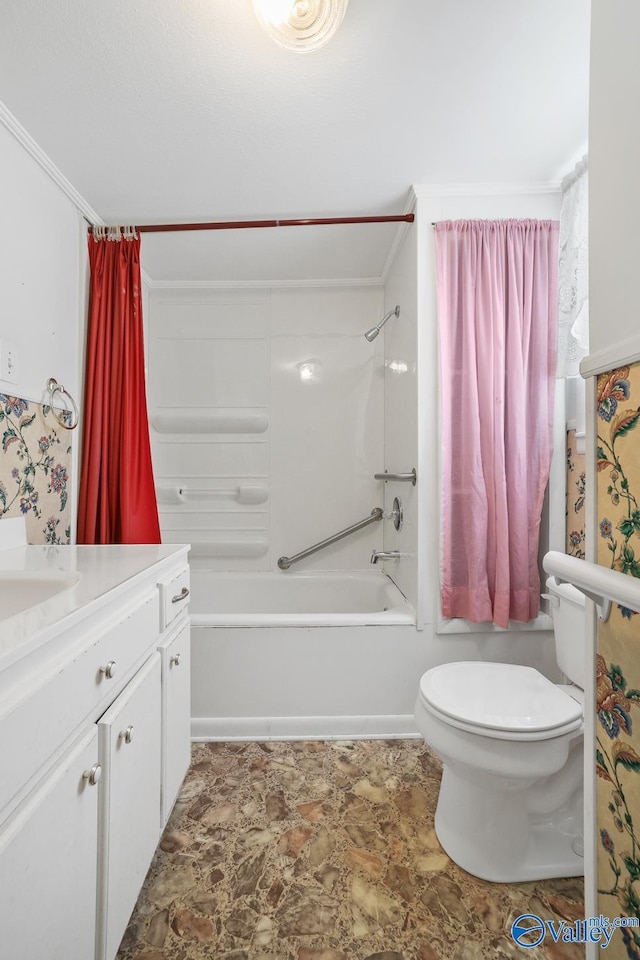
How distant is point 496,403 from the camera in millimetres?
1773

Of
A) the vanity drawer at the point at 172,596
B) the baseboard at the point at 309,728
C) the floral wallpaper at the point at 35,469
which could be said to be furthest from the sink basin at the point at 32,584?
the baseboard at the point at 309,728

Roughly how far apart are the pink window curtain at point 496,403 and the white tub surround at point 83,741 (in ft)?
3.81

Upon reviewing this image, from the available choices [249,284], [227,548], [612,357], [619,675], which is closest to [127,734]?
[619,675]

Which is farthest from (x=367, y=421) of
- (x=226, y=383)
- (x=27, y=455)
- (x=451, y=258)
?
(x=27, y=455)

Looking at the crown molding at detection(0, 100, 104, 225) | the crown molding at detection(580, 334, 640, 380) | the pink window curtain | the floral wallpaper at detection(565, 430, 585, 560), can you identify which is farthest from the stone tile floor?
the crown molding at detection(0, 100, 104, 225)

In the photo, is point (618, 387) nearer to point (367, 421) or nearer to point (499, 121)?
point (499, 121)

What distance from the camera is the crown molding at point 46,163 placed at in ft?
4.77

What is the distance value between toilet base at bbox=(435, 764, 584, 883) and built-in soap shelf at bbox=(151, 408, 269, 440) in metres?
2.06

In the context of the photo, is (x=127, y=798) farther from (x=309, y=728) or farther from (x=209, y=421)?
(x=209, y=421)

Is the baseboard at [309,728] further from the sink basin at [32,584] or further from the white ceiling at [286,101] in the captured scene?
the white ceiling at [286,101]

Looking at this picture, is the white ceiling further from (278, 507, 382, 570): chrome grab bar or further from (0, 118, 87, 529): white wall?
(278, 507, 382, 570): chrome grab bar

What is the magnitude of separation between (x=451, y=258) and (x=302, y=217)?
2.34 ft

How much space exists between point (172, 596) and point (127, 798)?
1.62ft

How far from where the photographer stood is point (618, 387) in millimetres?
689
